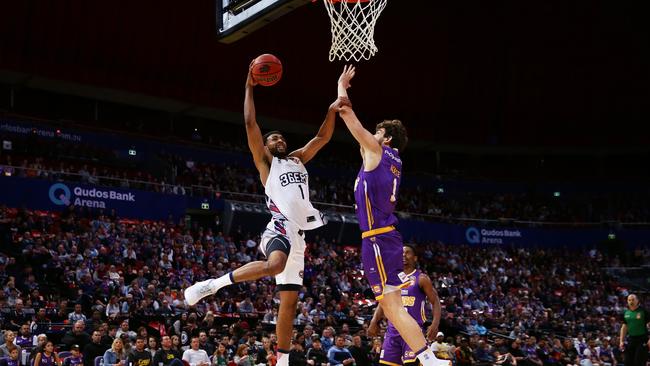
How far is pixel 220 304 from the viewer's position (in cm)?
2038

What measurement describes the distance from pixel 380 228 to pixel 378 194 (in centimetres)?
33

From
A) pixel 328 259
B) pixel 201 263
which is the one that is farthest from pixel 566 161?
pixel 201 263

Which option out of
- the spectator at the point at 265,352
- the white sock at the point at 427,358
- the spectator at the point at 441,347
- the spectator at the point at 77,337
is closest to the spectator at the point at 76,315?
the spectator at the point at 77,337

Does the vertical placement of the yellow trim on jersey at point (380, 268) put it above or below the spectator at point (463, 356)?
above

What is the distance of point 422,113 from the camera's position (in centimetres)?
3684

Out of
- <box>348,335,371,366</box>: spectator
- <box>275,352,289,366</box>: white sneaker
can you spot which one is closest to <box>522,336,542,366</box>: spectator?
<box>348,335,371,366</box>: spectator

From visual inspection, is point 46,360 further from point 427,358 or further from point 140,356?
point 427,358

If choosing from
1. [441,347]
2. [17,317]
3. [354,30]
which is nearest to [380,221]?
[354,30]

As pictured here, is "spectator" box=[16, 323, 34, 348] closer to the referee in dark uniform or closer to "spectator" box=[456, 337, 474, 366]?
"spectator" box=[456, 337, 474, 366]

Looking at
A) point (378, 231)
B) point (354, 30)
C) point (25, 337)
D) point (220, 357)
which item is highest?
point (354, 30)

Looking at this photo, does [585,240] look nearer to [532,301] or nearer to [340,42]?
[532,301]

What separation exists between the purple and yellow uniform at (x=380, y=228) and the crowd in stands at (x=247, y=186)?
771 inches

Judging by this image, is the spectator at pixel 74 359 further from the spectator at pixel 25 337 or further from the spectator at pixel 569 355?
the spectator at pixel 569 355

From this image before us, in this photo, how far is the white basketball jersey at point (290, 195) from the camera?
8086mm
